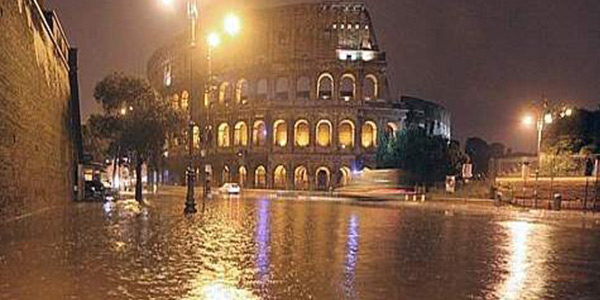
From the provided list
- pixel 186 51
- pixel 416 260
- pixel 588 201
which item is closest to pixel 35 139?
pixel 416 260

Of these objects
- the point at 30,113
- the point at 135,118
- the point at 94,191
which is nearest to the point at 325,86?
the point at 94,191

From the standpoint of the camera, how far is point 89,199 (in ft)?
119

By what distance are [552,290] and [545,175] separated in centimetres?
3046

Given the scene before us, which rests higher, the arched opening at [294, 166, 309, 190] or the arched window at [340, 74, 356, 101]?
the arched window at [340, 74, 356, 101]

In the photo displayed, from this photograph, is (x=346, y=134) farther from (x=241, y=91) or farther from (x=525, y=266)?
(x=525, y=266)

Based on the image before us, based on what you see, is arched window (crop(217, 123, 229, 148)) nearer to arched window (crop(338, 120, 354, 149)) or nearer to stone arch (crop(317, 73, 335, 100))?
stone arch (crop(317, 73, 335, 100))

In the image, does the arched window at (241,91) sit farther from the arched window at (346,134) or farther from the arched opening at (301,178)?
the arched window at (346,134)

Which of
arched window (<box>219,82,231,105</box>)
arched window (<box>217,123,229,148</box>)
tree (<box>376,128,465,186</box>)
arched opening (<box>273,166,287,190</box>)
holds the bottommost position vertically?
arched opening (<box>273,166,287,190</box>)

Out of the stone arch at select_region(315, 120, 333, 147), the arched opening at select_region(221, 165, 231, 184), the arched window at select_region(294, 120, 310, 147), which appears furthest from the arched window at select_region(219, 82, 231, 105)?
the stone arch at select_region(315, 120, 333, 147)

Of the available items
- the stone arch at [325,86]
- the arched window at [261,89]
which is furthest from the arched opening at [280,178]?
the stone arch at [325,86]

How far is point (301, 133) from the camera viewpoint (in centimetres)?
7219

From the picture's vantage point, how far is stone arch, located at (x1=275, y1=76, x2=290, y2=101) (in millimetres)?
72312

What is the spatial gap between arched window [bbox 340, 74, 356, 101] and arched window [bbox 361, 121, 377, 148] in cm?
388

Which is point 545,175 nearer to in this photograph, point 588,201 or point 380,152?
point 588,201
